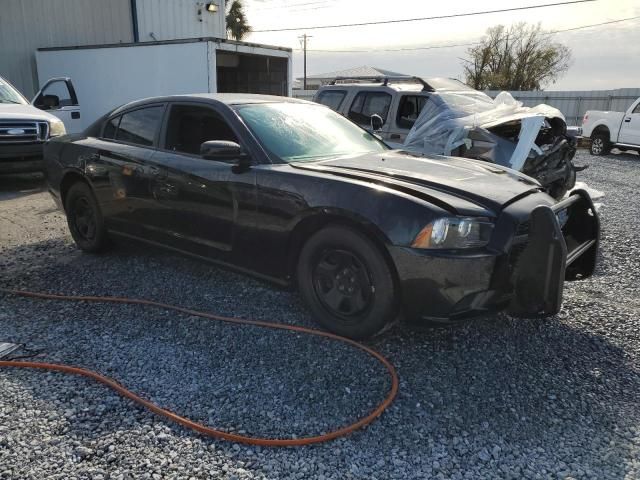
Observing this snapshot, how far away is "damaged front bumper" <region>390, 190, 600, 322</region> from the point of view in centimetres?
298

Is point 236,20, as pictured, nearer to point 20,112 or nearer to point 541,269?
point 20,112

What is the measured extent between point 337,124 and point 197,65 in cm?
662

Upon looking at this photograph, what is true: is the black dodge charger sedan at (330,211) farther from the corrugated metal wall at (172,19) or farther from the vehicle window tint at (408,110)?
the corrugated metal wall at (172,19)

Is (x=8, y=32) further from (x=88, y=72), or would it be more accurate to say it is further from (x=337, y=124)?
(x=337, y=124)

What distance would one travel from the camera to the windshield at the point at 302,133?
391 centimetres

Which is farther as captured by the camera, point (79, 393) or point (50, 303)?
point (50, 303)

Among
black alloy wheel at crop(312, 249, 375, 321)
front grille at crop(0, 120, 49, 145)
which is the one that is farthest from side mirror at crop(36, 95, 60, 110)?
black alloy wheel at crop(312, 249, 375, 321)

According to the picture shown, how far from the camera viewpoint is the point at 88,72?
12.1 metres

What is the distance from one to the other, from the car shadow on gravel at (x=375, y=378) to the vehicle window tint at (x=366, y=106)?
15.7 feet

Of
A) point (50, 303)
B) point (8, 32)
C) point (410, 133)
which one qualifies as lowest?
point (50, 303)

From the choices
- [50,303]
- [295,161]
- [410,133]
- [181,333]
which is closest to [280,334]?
[181,333]

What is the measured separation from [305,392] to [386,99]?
20.0ft

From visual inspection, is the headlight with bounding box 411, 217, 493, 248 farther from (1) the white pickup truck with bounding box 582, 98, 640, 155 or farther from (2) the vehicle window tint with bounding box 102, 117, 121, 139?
(1) the white pickup truck with bounding box 582, 98, 640, 155

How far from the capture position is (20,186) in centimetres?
915
